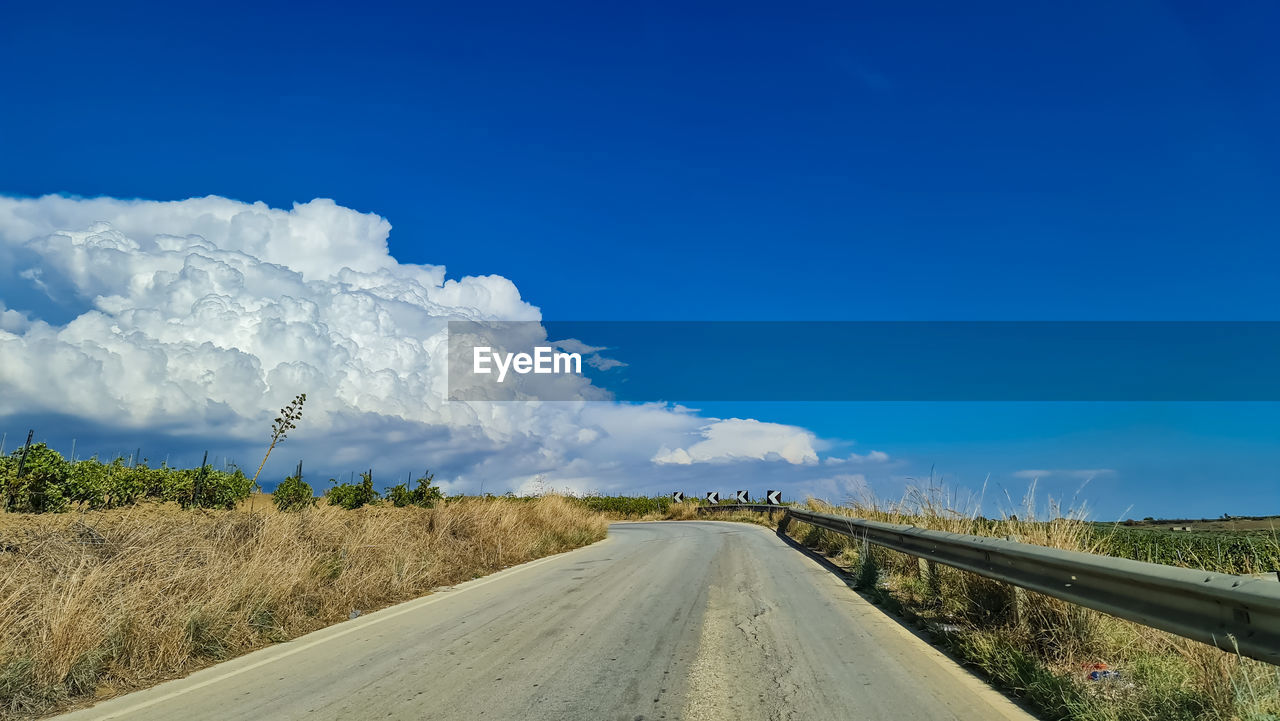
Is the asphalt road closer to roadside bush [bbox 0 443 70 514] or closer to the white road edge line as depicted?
the white road edge line

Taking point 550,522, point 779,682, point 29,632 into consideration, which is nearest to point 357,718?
point 779,682

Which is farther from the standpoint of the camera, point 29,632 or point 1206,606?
point 29,632

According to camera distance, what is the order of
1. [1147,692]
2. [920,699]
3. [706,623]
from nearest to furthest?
[1147,692]
[920,699]
[706,623]

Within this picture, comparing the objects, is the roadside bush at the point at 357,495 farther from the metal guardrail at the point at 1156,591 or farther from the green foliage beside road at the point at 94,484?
the metal guardrail at the point at 1156,591

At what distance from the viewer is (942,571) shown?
378 inches

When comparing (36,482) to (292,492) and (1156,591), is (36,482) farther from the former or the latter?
(1156,591)

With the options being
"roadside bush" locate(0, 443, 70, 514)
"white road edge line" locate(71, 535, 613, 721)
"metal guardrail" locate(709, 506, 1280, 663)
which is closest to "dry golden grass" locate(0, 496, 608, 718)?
"white road edge line" locate(71, 535, 613, 721)

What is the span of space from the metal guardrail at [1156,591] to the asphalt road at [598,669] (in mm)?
1043

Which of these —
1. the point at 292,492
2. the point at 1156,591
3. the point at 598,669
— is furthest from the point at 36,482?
the point at 1156,591

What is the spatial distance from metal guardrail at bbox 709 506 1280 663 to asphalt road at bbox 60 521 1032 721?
3.42 feet

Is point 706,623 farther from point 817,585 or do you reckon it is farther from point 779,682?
point 817,585

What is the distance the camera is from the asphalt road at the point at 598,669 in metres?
5.00

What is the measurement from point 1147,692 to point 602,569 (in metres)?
10.9

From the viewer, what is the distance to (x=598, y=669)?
602 centimetres
